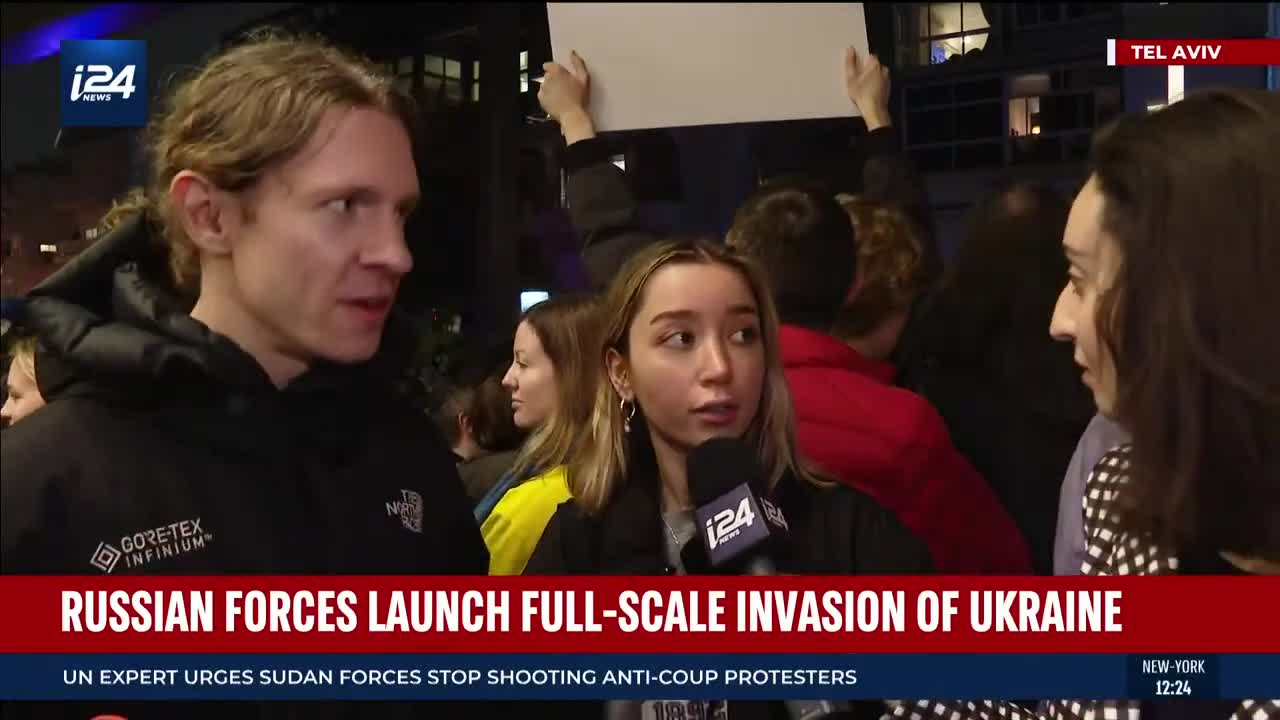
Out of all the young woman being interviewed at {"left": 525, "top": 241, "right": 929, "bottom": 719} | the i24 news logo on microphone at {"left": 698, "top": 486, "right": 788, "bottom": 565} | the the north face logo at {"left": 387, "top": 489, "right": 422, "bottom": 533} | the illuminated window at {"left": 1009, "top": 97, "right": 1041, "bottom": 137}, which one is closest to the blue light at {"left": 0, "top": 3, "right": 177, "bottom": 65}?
the young woman being interviewed at {"left": 525, "top": 241, "right": 929, "bottom": 719}

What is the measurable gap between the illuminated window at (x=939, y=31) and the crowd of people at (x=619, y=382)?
526 millimetres

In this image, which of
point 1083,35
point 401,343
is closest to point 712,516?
point 401,343

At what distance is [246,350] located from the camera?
0.98 meters

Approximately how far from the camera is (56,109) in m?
→ 1.84

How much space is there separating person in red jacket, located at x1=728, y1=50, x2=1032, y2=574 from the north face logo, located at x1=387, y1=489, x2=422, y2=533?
442 mm

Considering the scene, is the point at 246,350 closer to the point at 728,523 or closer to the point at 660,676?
the point at 728,523

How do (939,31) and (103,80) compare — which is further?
→ (939,31)

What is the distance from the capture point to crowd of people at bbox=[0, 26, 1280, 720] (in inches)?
37.3

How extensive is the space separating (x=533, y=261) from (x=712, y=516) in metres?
0.85

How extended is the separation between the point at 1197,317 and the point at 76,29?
154 centimetres

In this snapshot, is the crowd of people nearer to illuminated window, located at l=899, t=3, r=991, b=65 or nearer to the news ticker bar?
the news ticker bar

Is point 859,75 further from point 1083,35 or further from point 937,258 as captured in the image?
point 1083,35

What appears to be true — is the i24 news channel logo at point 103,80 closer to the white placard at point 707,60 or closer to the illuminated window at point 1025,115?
the white placard at point 707,60

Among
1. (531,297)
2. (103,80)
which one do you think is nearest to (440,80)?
(531,297)
